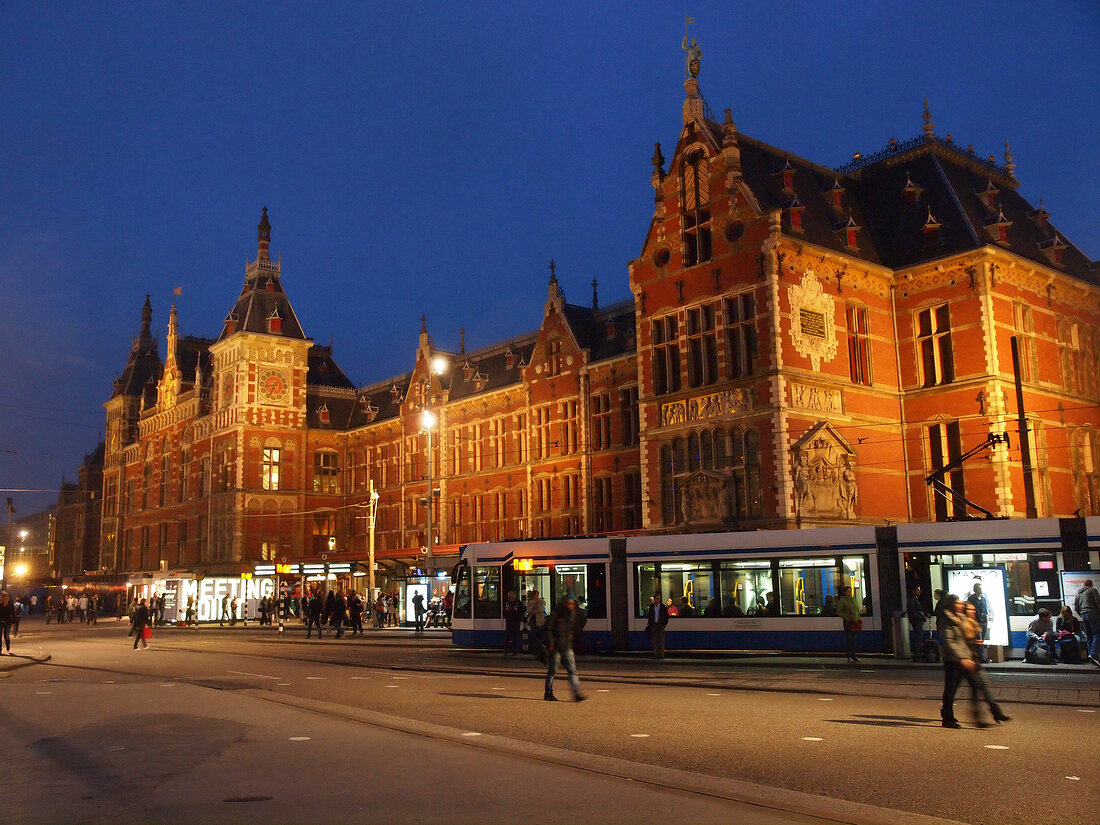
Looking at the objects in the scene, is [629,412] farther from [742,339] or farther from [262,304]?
[262,304]

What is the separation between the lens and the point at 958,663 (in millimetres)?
12078

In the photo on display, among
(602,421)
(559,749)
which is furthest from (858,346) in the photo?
(559,749)

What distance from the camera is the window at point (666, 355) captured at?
3794cm

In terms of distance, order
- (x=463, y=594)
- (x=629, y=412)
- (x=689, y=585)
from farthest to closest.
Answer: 1. (x=629, y=412)
2. (x=463, y=594)
3. (x=689, y=585)

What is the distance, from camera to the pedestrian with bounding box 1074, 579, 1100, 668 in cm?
1995

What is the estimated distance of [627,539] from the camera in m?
26.6

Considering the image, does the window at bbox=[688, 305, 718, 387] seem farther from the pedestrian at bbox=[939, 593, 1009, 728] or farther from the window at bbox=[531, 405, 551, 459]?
the pedestrian at bbox=[939, 593, 1009, 728]

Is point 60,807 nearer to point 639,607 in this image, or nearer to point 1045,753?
point 1045,753

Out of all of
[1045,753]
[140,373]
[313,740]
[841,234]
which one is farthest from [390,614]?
[140,373]

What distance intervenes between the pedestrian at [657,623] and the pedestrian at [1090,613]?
Result: 9332 mm

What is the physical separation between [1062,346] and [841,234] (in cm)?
978

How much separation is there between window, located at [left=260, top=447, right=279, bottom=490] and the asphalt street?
160 ft

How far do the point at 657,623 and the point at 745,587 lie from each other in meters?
2.41

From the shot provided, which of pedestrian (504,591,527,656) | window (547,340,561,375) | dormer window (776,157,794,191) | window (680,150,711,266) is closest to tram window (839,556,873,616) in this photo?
pedestrian (504,591,527,656)
